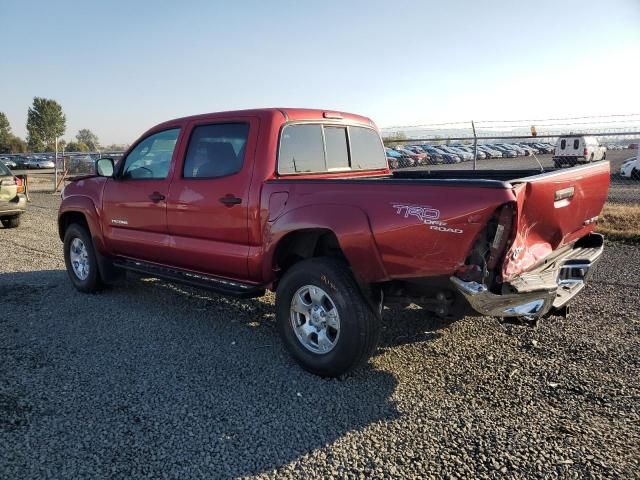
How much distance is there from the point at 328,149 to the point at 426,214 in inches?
74.9

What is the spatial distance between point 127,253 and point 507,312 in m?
4.03

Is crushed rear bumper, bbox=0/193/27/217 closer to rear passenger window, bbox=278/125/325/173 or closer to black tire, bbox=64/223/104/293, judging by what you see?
black tire, bbox=64/223/104/293

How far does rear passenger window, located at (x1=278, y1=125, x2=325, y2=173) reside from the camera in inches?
167

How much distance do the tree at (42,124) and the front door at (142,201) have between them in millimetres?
74041

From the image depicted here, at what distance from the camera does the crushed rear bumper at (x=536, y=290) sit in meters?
2.96

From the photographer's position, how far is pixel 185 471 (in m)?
2.61

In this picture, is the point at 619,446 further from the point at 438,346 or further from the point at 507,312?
the point at 438,346

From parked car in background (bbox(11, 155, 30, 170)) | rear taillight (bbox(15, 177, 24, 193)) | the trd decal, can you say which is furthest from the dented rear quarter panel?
parked car in background (bbox(11, 155, 30, 170))

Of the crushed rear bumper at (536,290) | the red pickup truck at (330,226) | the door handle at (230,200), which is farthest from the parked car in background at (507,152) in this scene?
the door handle at (230,200)

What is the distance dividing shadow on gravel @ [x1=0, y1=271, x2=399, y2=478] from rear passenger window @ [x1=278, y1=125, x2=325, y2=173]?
152cm

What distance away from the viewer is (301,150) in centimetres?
443

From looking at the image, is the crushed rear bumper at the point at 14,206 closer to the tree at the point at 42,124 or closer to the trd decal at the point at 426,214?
the trd decal at the point at 426,214

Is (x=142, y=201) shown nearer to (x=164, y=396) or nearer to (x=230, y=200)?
(x=230, y=200)

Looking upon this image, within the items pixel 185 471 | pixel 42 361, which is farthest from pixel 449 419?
pixel 42 361
